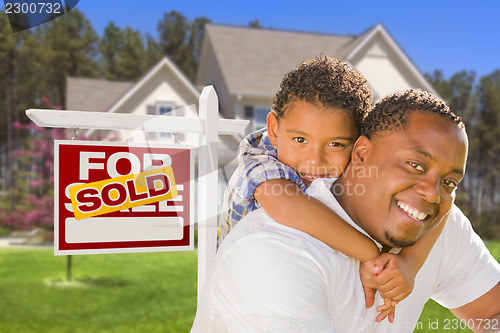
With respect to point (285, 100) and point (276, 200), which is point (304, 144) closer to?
point (285, 100)

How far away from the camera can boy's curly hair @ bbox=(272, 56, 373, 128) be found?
A: 2.14 meters

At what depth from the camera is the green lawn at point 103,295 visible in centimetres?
869

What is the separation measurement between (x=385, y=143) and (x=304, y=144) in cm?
45

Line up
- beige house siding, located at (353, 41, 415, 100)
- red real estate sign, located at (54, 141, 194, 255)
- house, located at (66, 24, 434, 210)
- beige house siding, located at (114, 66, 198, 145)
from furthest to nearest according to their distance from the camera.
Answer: beige house siding, located at (353, 41, 415, 100) → beige house siding, located at (114, 66, 198, 145) → house, located at (66, 24, 434, 210) → red real estate sign, located at (54, 141, 194, 255)

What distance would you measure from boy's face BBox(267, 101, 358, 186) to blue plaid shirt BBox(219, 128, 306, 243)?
68 millimetres

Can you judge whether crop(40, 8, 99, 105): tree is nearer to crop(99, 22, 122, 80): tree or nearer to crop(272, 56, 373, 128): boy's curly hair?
crop(99, 22, 122, 80): tree

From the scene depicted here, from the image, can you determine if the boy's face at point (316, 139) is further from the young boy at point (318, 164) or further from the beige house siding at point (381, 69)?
the beige house siding at point (381, 69)

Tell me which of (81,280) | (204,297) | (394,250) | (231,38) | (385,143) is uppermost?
(231,38)

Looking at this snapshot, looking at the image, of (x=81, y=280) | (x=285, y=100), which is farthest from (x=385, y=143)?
(x=81, y=280)

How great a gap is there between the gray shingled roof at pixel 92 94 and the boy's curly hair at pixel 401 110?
20.8m

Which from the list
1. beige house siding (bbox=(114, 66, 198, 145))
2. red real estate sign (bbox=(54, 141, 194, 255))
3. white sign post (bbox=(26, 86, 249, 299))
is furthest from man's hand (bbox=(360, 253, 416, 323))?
beige house siding (bbox=(114, 66, 198, 145))

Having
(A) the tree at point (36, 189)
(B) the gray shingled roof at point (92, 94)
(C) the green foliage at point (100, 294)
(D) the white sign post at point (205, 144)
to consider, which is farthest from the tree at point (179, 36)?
(D) the white sign post at point (205, 144)

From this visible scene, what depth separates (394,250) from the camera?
2055 mm

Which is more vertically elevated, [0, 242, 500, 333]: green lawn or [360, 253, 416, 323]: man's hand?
[360, 253, 416, 323]: man's hand
